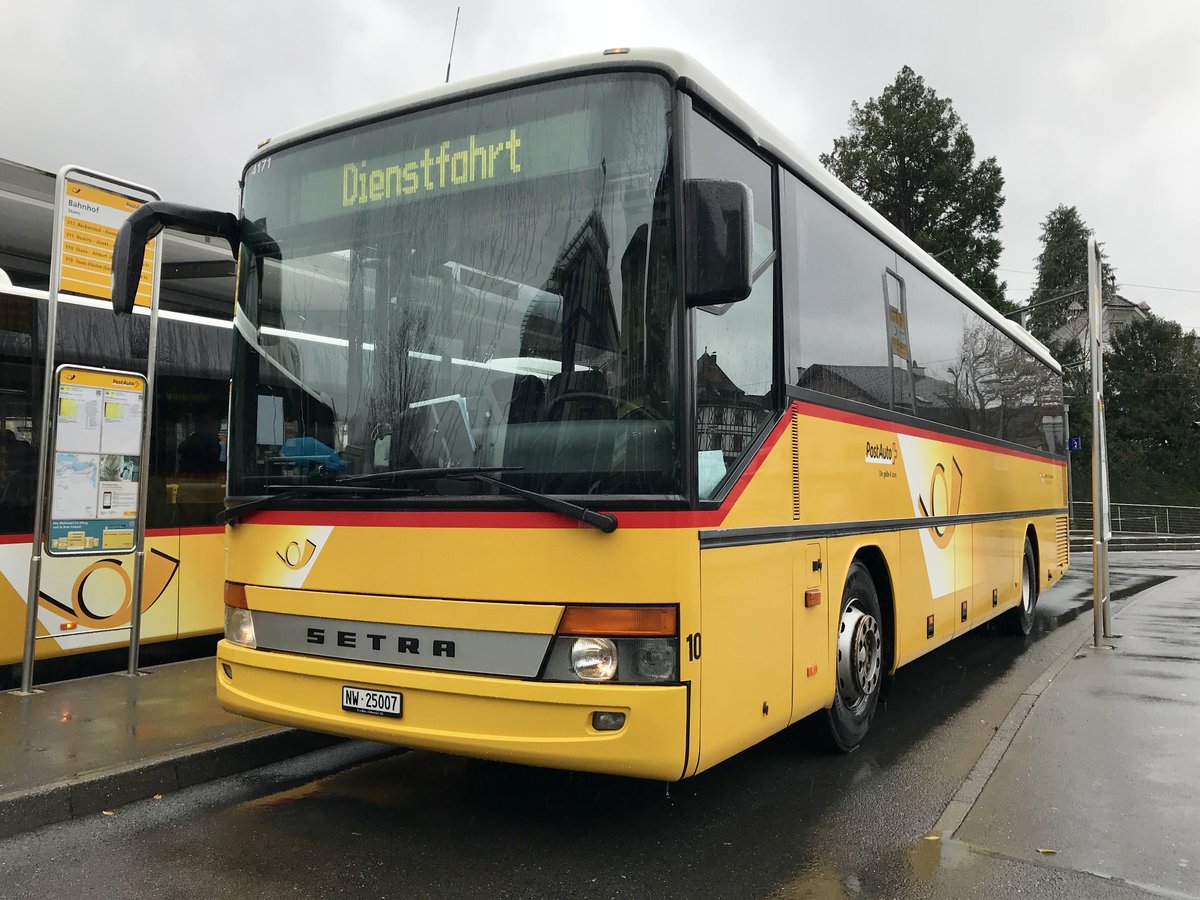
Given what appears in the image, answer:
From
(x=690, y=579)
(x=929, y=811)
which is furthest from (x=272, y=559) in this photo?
(x=929, y=811)

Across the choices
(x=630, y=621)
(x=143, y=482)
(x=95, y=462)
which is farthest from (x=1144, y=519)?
(x=630, y=621)

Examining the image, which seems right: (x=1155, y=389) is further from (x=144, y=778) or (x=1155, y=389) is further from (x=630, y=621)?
(x=144, y=778)

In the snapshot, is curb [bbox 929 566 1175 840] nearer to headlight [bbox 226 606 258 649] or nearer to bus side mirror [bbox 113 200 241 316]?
headlight [bbox 226 606 258 649]

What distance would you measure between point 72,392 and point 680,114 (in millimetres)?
5094

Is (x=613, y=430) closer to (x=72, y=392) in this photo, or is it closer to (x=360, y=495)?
(x=360, y=495)

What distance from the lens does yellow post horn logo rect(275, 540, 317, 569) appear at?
4715 mm

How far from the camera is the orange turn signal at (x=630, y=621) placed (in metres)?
4.00

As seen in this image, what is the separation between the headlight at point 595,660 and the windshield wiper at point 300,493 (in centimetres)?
100

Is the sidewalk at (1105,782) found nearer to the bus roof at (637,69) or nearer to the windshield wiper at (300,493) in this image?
the windshield wiper at (300,493)

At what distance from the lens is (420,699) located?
14.1 feet

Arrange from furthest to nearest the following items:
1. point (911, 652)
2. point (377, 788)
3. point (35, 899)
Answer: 1. point (911, 652)
2. point (377, 788)
3. point (35, 899)

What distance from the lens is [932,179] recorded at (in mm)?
43000

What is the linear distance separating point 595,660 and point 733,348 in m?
1.54

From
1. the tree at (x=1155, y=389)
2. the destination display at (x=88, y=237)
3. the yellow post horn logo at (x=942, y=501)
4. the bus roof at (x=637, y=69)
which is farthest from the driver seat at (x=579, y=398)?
the tree at (x=1155, y=389)
